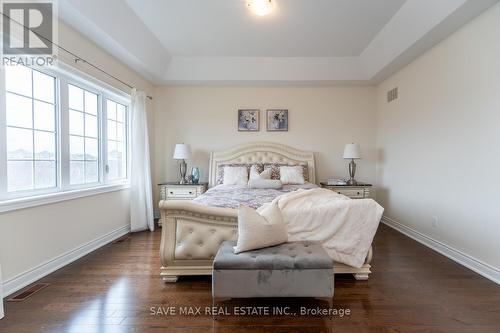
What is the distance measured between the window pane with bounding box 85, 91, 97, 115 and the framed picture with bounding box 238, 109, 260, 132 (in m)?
2.38

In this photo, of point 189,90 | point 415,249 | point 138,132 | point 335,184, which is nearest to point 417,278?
point 415,249

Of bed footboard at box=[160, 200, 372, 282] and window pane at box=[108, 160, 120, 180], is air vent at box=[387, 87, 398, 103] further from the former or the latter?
window pane at box=[108, 160, 120, 180]

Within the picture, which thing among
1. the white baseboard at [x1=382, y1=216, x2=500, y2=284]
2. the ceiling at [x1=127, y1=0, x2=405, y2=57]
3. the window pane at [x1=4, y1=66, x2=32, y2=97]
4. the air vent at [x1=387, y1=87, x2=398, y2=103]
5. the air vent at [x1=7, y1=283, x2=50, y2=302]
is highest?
the ceiling at [x1=127, y1=0, x2=405, y2=57]

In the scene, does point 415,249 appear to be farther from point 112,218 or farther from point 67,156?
point 67,156

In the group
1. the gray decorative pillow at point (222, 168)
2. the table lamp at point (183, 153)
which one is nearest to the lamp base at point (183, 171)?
the table lamp at point (183, 153)

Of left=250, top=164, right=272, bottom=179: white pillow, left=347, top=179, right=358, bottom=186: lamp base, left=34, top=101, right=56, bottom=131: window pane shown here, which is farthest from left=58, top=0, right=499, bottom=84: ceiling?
left=347, top=179, right=358, bottom=186: lamp base

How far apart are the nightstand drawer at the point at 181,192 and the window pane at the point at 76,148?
152 centimetres

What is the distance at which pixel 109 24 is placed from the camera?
113 inches

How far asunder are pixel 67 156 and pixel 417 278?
12.8 ft

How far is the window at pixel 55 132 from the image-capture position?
232cm

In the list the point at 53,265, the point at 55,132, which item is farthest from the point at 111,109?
the point at 53,265

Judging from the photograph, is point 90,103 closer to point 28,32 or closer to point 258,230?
point 28,32

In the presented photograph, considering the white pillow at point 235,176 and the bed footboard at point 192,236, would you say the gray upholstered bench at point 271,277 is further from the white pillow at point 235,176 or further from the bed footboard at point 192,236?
the white pillow at point 235,176

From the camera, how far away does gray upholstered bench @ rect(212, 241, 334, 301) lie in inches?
73.4
